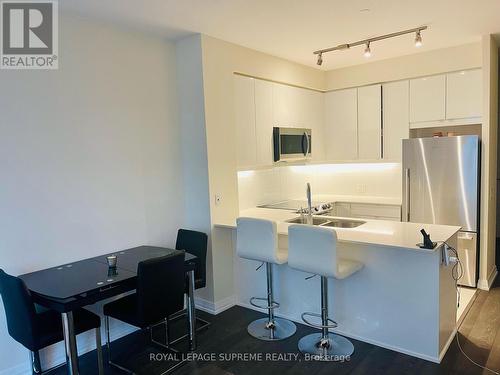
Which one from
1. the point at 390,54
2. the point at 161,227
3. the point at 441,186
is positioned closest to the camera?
the point at 161,227

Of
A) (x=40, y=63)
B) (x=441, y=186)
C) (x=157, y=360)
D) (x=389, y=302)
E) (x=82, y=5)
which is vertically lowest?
(x=157, y=360)

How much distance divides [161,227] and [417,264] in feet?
7.61

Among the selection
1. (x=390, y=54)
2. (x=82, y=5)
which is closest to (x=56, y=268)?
(x=82, y=5)

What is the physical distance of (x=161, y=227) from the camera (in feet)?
12.3

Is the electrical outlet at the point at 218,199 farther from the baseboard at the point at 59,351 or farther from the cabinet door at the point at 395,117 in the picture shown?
the cabinet door at the point at 395,117

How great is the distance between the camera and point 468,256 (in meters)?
4.08

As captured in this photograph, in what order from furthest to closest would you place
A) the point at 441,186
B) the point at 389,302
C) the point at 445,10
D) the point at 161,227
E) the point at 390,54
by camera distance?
the point at 390,54 < the point at 441,186 < the point at 161,227 < the point at 445,10 < the point at 389,302

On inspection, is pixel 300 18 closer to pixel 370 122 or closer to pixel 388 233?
pixel 388 233

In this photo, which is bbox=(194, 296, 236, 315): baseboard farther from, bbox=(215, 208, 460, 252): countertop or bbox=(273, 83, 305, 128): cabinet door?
bbox=(273, 83, 305, 128): cabinet door

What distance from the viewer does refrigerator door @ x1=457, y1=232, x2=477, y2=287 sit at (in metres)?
4.04

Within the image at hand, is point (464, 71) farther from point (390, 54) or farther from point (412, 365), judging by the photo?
point (412, 365)

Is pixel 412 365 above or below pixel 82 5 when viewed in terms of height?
below

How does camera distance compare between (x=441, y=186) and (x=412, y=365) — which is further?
(x=441, y=186)

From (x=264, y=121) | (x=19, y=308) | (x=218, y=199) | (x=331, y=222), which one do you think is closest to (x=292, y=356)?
(x=331, y=222)
